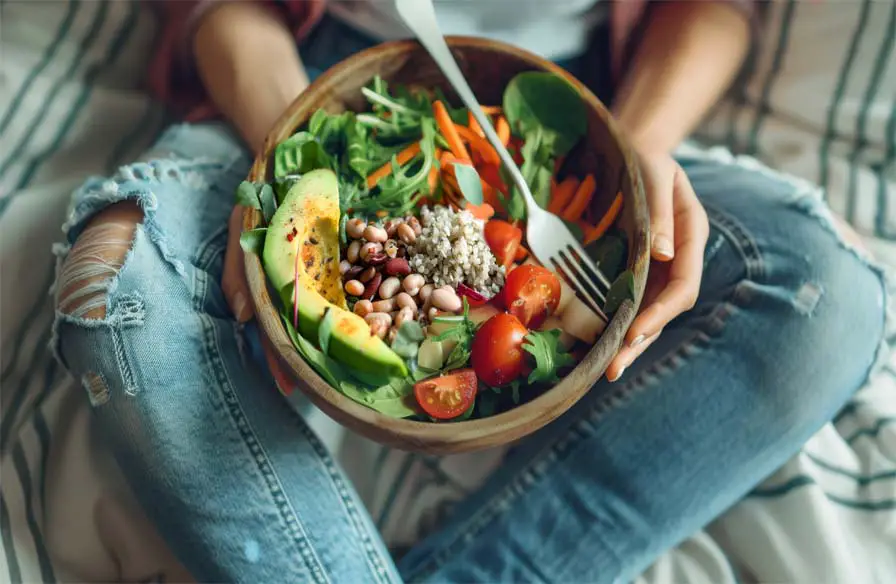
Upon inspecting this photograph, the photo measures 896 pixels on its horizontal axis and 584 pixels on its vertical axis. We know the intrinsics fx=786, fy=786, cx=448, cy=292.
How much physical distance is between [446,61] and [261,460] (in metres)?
0.38

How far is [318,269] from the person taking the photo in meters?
0.59

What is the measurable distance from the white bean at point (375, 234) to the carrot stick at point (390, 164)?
7 centimetres

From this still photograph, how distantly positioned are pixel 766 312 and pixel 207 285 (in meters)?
0.53

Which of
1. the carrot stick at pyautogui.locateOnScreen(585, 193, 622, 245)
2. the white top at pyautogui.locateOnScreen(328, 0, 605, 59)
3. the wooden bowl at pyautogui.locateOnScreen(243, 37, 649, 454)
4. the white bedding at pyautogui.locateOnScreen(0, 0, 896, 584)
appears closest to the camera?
the wooden bowl at pyautogui.locateOnScreen(243, 37, 649, 454)

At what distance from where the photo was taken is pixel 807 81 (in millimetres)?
995

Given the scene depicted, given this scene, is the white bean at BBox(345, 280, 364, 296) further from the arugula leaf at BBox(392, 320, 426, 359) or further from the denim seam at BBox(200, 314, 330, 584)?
the denim seam at BBox(200, 314, 330, 584)

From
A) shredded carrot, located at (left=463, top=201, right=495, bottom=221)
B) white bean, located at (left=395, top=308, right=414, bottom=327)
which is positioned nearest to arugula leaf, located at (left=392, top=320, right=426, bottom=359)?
white bean, located at (left=395, top=308, right=414, bottom=327)

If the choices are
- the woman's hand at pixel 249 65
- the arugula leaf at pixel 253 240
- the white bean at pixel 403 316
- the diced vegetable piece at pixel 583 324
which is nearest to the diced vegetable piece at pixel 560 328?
the diced vegetable piece at pixel 583 324

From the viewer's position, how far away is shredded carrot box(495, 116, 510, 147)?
69cm

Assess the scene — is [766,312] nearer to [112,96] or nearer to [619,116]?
[619,116]

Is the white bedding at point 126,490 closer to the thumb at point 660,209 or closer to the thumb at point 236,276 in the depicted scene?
the thumb at point 236,276

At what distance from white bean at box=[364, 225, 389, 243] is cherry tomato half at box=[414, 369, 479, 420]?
0.38 ft

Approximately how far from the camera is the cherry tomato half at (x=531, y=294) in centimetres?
59

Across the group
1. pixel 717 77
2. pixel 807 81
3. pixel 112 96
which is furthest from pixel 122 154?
pixel 807 81
